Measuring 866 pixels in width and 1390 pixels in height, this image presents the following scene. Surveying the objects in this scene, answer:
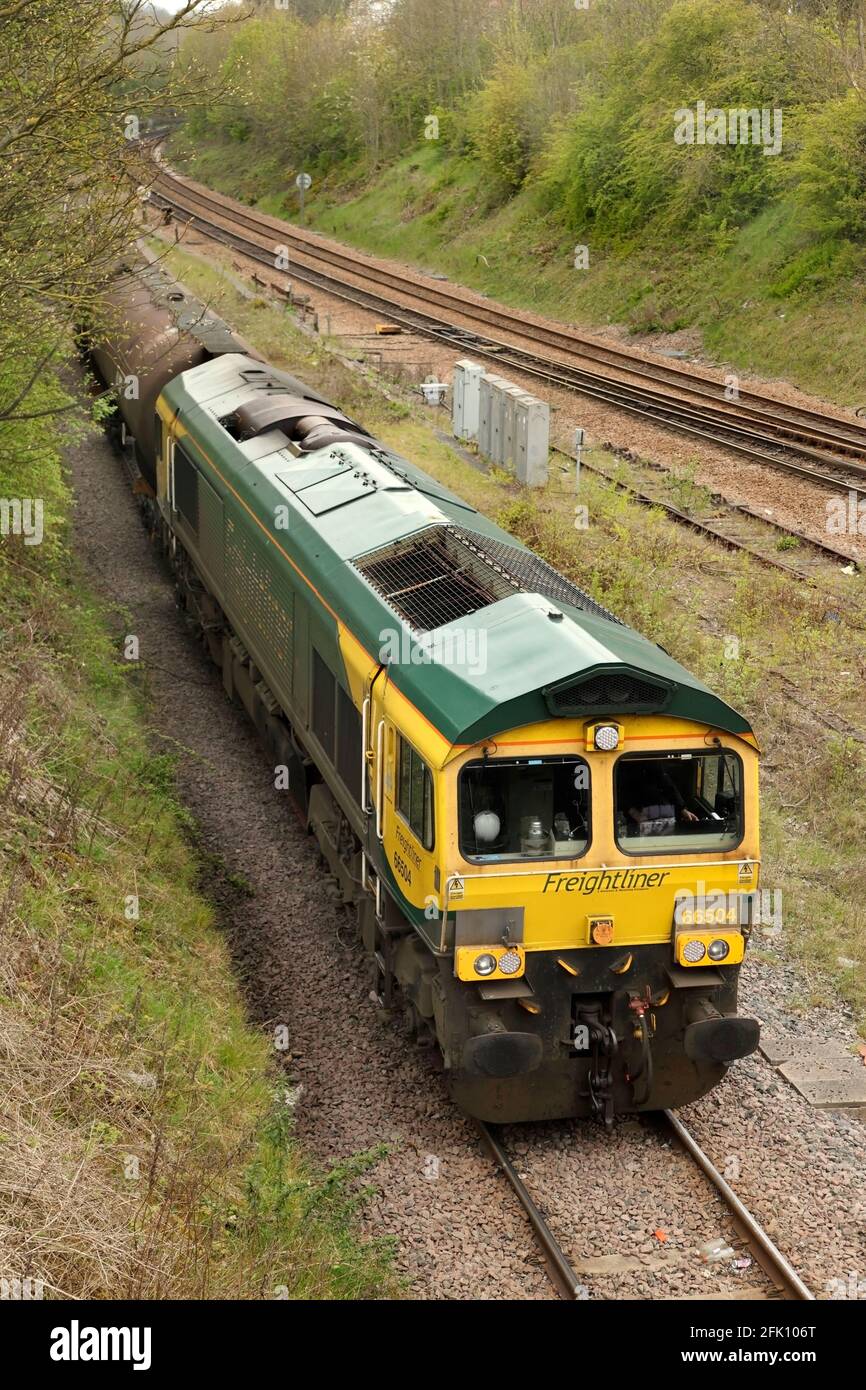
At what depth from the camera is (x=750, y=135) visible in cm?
3784

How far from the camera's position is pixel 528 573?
34.1ft

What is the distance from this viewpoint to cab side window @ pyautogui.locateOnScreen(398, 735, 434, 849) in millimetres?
8578

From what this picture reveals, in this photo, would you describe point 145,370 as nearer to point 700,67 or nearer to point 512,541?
point 512,541

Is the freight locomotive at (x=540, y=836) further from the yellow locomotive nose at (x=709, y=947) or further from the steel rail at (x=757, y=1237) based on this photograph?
the steel rail at (x=757, y=1237)

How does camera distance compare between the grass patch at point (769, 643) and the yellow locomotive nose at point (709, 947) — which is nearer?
the yellow locomotive nose at point (709, 947)

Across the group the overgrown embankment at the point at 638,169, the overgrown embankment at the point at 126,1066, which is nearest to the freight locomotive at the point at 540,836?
the overgrown embankment at the point at 126,1066

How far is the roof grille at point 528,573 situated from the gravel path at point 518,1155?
3370 millimetres

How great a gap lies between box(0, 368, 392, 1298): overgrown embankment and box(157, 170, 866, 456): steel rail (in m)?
6.31

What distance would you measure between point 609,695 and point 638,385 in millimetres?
23182

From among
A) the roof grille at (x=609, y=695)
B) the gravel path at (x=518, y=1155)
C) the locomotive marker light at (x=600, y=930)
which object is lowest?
the gravel path at (x=518, y=1155)

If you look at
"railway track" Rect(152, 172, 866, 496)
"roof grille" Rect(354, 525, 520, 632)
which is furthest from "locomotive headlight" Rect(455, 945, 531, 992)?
"railway track" Rect(152, 172, 866, 496)

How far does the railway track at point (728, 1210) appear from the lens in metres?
7.80

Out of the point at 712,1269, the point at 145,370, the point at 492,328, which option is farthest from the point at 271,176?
the point at 712,1269

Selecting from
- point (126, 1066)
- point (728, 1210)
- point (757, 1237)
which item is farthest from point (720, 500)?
point (126, 1066)
